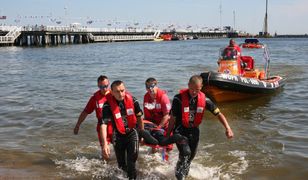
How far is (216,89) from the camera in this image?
431 inches

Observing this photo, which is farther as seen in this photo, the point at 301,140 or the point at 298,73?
the point at 298,73

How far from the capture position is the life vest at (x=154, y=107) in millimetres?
6156

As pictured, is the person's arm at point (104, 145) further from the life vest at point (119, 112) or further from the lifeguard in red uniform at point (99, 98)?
the lifeguard in red uniform at point (99, 98)

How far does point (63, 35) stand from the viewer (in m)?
66.7

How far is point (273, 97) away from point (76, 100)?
619 cm

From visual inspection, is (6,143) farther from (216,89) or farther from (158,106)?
(216,89)

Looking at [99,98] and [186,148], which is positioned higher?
[99,98]

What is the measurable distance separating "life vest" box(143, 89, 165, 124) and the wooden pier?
4840cm

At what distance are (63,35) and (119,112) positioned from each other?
6414 centimetres

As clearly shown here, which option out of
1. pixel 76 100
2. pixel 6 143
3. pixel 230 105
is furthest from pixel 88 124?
pixel 230 105

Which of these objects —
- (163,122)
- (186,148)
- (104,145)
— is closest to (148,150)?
(163,122)

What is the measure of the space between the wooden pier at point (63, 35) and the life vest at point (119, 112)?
49.5 meters

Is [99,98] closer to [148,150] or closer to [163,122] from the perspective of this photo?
[163,122]

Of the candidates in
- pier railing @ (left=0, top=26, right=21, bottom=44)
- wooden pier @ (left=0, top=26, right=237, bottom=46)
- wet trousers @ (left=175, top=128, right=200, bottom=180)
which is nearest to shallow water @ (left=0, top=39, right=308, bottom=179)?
wet trousers @ (left=175, top=128, right=200, bottom=180)
